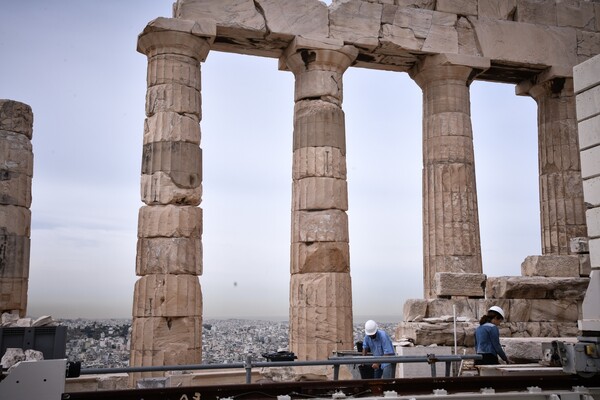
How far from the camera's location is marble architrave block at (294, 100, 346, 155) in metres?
16.6

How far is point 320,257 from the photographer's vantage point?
52.7ft

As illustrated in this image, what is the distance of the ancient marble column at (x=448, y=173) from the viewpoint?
1747 cm

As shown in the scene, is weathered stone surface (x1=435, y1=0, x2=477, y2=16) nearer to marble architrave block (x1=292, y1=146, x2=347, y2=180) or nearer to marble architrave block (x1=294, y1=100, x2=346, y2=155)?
marble architrave block (x1=294, y1=100, x2=346, y2=155)

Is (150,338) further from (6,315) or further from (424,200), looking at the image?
(424,200)

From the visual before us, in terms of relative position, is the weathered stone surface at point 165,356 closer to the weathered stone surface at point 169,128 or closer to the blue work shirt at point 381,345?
the weathered stone surface at point 169,128

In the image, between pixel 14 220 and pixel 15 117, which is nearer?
pixel 14 220

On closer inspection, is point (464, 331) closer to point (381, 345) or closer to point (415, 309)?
point (415, 309)

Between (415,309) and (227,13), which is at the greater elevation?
(227,13)

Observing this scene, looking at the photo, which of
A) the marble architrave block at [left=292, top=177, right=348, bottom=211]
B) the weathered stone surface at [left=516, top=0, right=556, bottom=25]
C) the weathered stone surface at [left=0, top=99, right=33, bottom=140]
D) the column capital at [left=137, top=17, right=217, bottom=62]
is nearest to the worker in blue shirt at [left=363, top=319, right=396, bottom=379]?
the marble architrave block at [left=292, top=177, right=348, bottom=211]

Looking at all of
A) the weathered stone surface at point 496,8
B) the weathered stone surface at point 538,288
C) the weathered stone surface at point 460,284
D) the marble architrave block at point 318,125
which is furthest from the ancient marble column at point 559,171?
the marble architrave block at point 318,125

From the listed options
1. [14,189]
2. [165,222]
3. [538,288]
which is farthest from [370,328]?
[14,189]

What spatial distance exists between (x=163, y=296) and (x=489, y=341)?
299 inches

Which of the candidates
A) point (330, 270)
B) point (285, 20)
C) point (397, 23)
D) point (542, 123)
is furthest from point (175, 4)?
point (542, 123)

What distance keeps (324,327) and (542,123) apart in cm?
898
